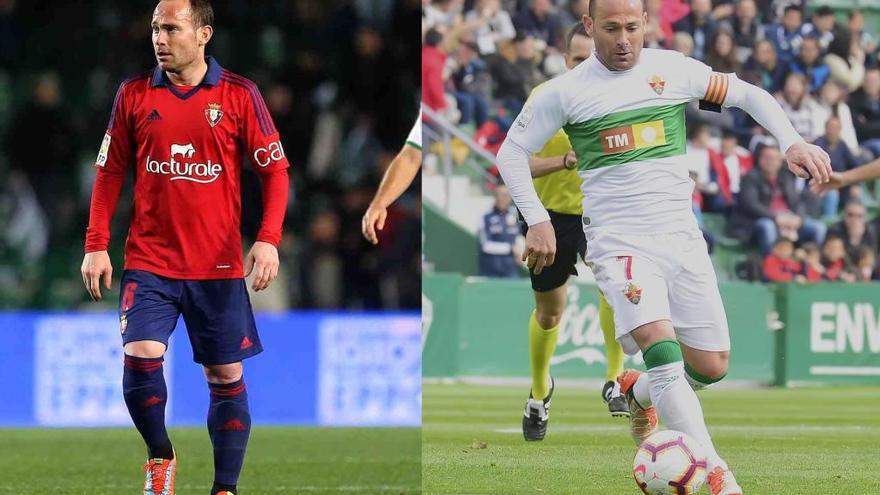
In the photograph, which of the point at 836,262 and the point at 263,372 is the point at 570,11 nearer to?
the point at 836,262

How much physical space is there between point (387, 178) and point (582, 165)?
118cm

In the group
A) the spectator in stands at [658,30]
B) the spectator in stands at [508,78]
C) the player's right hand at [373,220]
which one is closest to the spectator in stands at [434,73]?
the spectator in stands at [508,78]

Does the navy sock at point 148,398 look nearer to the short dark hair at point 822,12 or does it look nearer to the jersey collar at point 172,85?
the jersey collar at point 172,85

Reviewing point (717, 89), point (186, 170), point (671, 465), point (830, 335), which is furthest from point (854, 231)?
point (186, 170)

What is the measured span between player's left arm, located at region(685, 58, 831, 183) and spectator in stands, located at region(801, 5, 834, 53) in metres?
10.7

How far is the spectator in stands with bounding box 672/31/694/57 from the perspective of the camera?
48.1ft

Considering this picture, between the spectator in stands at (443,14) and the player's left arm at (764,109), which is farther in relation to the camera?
the spectator in stands at (443,14)

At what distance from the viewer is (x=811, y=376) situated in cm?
1422

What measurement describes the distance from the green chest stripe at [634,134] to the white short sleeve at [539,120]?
123 mm

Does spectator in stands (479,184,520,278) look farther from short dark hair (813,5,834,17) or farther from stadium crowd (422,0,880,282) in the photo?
short dark hair (813,5,834,17)

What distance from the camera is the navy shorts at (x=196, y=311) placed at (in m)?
5.61

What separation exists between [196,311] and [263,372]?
292 inches

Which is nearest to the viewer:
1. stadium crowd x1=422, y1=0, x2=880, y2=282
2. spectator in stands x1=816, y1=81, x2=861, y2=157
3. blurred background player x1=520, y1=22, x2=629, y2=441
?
blurred background player x1=520, y1=22, x2=629, y2=441

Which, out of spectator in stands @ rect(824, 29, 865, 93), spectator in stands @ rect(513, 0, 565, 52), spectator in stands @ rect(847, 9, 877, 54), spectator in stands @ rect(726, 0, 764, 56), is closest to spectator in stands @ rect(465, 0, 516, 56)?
spectator in stands @ rect(513, 0, 565, 52)
